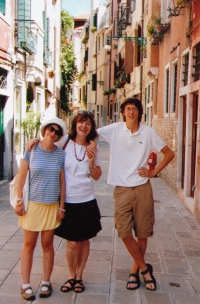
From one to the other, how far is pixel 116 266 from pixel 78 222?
1237 mm

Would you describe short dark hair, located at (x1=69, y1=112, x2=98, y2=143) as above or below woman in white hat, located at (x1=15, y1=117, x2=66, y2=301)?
above

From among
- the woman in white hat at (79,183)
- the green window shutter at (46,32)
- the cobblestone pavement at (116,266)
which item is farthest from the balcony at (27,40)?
the woman in white hat at (79,183)

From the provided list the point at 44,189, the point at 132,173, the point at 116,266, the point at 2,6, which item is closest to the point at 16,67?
the point at 2,6

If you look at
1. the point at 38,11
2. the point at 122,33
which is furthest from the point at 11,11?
the point at 122,33

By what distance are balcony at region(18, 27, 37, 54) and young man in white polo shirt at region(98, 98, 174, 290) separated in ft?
26.8

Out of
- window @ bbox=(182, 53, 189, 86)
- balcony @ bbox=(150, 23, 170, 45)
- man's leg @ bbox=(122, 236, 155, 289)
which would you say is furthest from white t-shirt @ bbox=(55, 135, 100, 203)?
balcony @ bbox=(150, 23, 170, 45)

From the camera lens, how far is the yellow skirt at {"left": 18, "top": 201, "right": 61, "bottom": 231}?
3893 millimetres

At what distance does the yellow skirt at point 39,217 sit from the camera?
3893 mm

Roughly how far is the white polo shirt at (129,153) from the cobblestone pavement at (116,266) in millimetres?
1024

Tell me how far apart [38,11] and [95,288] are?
12.3 meters

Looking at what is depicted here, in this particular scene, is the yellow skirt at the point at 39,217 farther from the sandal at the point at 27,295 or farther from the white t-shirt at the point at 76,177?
the sandal at the point at 27,295

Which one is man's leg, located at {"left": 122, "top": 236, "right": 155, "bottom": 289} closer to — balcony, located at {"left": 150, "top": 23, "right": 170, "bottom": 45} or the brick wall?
the brick wall

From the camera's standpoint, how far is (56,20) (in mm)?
21641

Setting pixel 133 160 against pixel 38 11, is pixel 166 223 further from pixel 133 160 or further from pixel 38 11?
pixel 38 11
